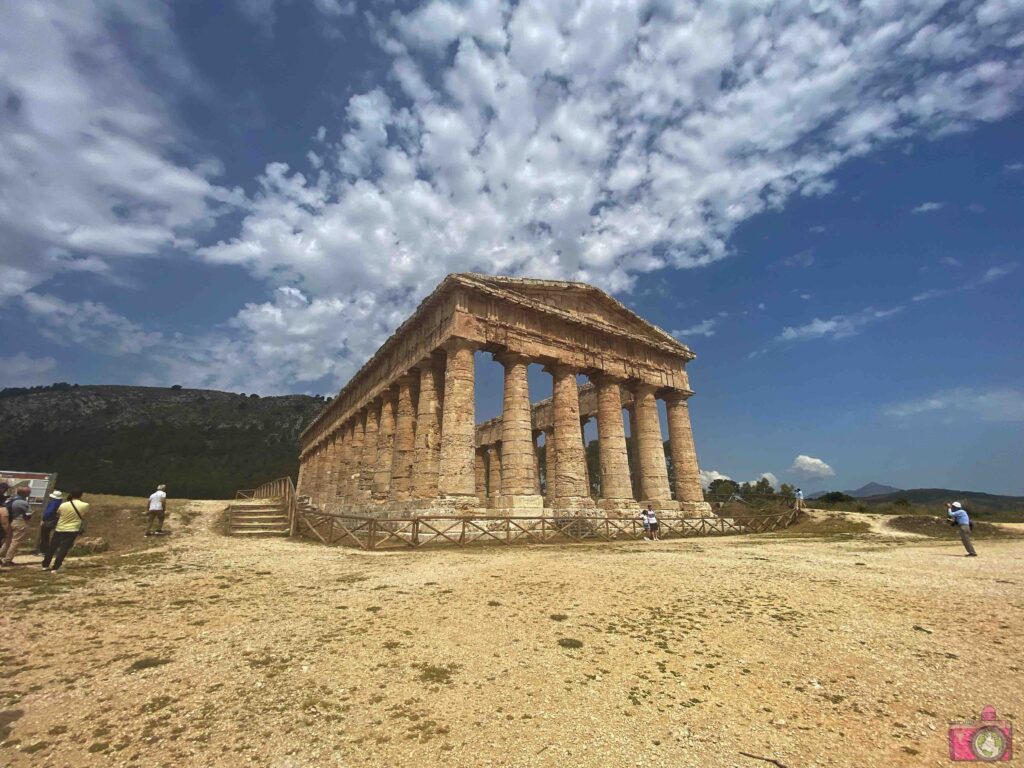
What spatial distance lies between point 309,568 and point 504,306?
1530 cm

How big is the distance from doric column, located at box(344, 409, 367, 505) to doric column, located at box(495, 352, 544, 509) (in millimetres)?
14418

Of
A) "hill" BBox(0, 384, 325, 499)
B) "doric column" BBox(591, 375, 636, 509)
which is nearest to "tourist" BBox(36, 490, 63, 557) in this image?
"doric column" BBox(591, 375, 636, 509)

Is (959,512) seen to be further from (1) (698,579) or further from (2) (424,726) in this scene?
(2) (424,726)

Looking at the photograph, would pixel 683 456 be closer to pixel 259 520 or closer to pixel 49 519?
pixel 259 520

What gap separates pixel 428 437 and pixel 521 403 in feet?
15.8

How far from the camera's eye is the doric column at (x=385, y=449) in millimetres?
26969

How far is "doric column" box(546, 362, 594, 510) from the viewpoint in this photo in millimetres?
22062

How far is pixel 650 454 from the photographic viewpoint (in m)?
27.0

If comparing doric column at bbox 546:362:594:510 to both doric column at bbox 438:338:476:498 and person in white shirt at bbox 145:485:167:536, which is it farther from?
person in white shirt at bbox 145:485:167:536

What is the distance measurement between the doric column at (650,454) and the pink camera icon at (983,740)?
2144 cm

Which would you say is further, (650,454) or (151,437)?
(151,437)

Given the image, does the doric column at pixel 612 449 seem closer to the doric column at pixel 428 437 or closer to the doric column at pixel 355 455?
the doric column at pixel 428 437

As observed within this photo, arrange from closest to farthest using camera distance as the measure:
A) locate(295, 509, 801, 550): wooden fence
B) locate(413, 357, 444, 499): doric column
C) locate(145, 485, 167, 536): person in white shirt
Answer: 1. locate(295, 509, 801, 550): wooden fence
2. locate(145, 485, 167, 536): person in white shirt
3. locate(413, 357, 444, 499): doric column

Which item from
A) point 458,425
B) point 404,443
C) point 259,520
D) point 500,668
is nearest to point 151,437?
point 259,520
